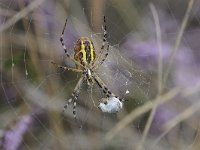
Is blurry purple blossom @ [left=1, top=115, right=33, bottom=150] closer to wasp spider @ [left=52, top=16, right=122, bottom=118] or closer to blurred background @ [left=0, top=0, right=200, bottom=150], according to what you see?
blurred background @ [left=0, top=0, right=200, bottom=150]

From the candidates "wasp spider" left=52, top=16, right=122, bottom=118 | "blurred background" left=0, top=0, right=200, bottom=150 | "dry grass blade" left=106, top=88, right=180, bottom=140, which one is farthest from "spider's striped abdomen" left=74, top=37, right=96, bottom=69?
"dry grass blade" left=106, top=88, right=180, bottom=140

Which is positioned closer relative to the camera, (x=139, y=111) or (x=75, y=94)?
(x=139, y=111)

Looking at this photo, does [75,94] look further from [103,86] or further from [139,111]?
[139,111]

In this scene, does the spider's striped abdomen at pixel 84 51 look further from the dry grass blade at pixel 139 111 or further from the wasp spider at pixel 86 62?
the dry grass blade at pixel 139 111

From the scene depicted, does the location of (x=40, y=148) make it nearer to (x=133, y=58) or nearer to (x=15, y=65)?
(x=15, y=65)

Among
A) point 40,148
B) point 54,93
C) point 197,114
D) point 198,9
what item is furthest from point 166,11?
point 40,148

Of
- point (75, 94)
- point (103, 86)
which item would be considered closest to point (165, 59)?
point (103, 86)

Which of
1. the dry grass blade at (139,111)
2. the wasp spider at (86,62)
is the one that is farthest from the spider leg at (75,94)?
the dry grass blade at (139,111)
